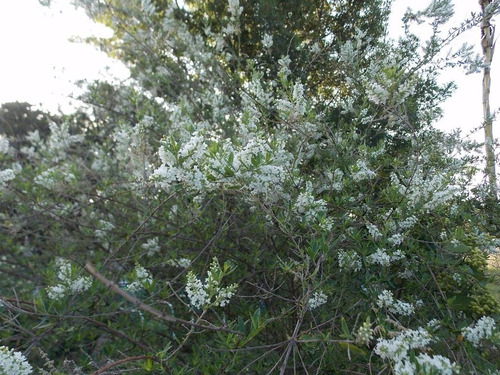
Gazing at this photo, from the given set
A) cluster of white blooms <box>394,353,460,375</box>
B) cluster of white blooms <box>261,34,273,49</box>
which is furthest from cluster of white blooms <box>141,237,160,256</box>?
cluster of white blooms <box>394,353,460,375</box>

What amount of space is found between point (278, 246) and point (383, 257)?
0.89 metres

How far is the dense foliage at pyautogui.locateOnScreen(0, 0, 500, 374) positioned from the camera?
155 centimetres

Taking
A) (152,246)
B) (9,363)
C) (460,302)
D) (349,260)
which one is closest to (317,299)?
(349,260)

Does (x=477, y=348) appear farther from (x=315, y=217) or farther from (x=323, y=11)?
(x=323, y=11)

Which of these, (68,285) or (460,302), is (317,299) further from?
(68,285)

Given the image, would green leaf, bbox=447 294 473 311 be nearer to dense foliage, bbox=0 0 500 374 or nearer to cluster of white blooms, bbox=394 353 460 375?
dense foliage, bbox=0 0 500 374

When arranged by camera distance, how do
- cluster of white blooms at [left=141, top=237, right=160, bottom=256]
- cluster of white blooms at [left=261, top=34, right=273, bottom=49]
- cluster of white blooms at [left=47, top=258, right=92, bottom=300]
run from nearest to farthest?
cluster of white blooms at [left=47, top=258, right=92, bottom=300] < cluster of white blooms at [left=141, top=237, right=160, bottom=256] < cluster of white blooms at [left=261, top=34, right=273, bottom=49]

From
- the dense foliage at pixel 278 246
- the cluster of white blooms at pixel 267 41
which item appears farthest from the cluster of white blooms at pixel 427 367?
the cluster of white blooms at pixel 267 41

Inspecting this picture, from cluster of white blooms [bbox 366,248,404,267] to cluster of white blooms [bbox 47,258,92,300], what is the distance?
63.1 inches

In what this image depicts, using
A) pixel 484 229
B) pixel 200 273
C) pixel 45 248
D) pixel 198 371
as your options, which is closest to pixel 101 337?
pixel 200 273

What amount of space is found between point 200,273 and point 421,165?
167 centimetres

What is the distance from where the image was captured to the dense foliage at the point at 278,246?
155 centimetres

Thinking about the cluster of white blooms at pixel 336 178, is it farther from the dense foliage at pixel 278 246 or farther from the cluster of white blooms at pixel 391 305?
the cluster of white blooms at pixel 391 305

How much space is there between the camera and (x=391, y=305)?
1.81 m
